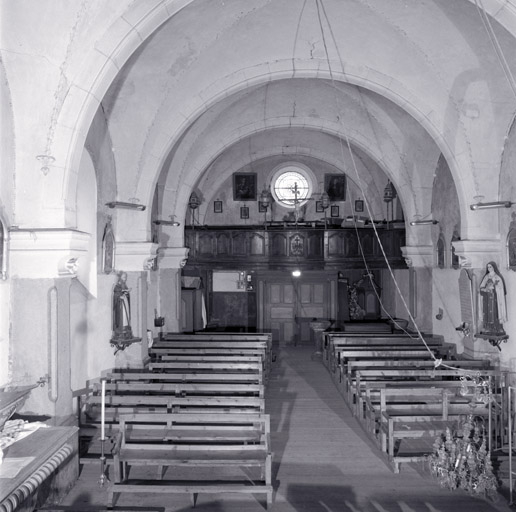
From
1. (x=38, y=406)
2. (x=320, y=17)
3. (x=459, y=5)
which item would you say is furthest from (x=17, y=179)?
(x=459, y=5)

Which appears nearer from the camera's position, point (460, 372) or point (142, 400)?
point (142, 400)

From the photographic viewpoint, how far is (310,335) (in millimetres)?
20562

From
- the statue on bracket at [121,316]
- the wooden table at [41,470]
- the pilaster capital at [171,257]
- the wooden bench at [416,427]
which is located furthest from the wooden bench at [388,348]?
the wooden table at [41,470]

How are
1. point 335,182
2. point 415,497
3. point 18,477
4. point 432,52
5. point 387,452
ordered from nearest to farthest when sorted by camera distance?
1. point 18,477
2. point 415,497
3. point 387,452
4. point 432,52
5. point 335,182

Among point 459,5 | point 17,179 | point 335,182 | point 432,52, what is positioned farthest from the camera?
point 335,182

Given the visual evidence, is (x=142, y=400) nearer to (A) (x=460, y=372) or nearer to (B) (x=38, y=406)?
(B) (x=38, y=406)

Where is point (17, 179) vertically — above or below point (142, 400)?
above

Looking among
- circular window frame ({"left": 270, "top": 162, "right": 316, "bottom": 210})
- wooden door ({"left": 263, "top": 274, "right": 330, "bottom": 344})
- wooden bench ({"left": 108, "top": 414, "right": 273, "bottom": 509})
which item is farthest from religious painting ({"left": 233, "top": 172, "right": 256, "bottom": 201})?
wooden bench ({"left": 108, "top": 414, "right": 273, "bottom": 509})

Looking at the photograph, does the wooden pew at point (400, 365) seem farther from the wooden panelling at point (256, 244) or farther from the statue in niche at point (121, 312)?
the wooden panelling at point (256, 244)

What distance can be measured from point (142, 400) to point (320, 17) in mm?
8201

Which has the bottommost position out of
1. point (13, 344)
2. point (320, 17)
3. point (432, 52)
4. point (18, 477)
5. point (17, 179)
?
point (18, 477)

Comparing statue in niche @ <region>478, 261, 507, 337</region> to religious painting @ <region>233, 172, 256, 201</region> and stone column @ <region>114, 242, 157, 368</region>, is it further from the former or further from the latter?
religious painting @ <region>233, 172, 256, 201</region>

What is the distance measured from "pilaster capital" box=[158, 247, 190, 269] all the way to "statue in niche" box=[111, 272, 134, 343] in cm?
452

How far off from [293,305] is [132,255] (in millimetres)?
10161
